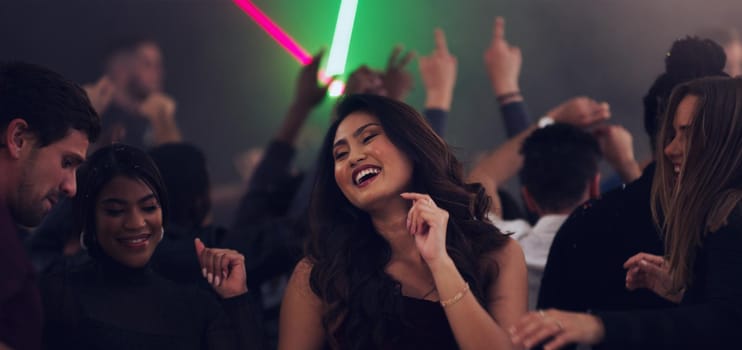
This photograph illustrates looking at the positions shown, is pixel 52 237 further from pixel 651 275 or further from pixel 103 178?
pixel 651 275

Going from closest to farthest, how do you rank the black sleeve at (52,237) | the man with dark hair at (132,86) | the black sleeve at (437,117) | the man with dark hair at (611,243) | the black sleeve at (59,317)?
1. the black sleeve at (59,317)
2. the man with dark hair at (611,243)
3. the black sleeve at (52,237)
4. the black sleeve at (437,117)
5. the man with dark hair at (132,86)

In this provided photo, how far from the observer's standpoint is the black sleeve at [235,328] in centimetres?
196

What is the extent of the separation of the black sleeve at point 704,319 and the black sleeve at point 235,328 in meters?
0.78

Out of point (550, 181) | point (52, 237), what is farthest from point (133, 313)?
point (550, 181)

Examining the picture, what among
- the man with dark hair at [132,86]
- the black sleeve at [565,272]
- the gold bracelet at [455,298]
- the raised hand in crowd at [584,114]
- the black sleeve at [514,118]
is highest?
the man with dark hair at [132,86]

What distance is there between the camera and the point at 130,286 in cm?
200

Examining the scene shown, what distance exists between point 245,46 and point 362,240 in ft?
18.1

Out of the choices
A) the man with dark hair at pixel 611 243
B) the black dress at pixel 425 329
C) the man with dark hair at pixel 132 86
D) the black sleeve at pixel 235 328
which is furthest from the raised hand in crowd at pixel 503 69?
the man with dark hair at pixel 132 86

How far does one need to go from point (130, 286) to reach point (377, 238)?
63 centimetres

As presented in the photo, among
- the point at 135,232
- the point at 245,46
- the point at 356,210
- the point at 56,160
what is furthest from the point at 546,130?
the point at 245,46

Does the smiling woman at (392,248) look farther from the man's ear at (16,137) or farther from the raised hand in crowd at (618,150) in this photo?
the raised hand in crowd at (618,150)

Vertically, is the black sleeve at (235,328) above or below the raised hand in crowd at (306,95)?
below

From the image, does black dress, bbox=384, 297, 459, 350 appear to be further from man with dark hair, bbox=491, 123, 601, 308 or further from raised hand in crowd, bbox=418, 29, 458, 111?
raised hand in crowd, bbox=418, 29, 458, 111

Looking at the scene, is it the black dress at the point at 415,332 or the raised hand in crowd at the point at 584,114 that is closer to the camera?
the black dress at the point at 415,332
